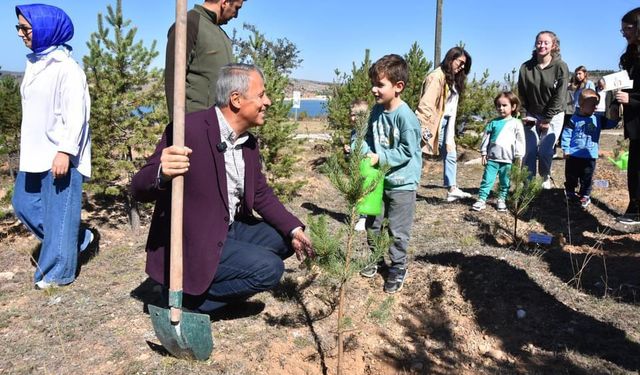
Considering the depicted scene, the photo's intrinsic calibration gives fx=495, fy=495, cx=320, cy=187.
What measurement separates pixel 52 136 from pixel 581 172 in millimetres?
5451

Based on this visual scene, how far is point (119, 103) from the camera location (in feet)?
14.9

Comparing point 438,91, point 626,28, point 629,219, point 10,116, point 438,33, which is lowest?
point 629,219

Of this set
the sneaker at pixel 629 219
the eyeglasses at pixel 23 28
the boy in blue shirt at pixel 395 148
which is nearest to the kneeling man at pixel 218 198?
the boy in blue shirt at pixel 395 148

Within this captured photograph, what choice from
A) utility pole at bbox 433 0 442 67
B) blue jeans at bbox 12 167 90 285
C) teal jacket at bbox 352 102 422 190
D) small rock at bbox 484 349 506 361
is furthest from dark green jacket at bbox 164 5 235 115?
utility pole at bbox 433 0 442 67

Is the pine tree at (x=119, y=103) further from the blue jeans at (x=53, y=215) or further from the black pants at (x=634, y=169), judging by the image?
the black pants at (x=634, y=169)

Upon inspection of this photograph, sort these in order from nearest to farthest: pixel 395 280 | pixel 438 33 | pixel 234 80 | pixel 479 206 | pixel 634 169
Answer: pixel 234 80 → pixel 395 280 → pixel 634 169 → pixel 479 206 → pixel 438 33

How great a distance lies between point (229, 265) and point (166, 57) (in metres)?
1.33

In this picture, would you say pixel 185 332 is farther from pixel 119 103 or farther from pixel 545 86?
pixel 545 86

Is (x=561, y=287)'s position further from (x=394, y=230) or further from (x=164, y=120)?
(x=164, y=120)

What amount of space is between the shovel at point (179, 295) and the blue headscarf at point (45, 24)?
5.08 feet

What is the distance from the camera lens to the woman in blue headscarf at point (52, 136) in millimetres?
3219

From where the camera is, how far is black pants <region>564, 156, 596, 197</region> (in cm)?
571

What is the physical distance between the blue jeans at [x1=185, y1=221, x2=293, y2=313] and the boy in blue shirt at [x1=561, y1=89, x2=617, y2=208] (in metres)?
4.27

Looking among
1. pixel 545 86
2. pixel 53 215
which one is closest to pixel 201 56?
pixel 53 215
